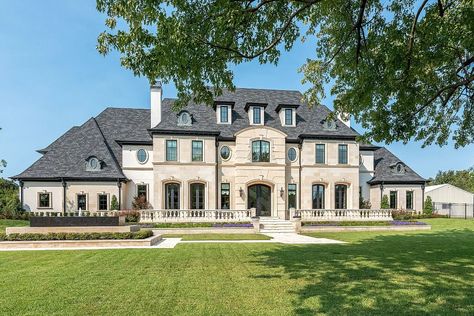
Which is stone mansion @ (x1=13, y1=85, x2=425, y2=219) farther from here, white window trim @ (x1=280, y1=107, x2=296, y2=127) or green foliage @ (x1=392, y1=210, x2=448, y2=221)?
green foliage @ (x1=392, y1=210, x2=448, y2=221)

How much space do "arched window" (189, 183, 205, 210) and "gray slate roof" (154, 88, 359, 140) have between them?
5049mm

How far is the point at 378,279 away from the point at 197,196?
2160 centimetres

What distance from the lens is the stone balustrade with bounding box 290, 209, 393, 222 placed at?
89.9 feet

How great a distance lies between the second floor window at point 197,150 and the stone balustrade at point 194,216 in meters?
4.88

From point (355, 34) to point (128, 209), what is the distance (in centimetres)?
2439

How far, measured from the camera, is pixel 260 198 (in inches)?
1151

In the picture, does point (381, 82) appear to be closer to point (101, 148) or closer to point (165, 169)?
→ point (165, 169)

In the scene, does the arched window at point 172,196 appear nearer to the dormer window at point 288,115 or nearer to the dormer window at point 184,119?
the dormer window at point 184,119

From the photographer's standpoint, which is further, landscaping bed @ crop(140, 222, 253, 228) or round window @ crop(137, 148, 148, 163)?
round window @ crop(137, 148, 148, 163)

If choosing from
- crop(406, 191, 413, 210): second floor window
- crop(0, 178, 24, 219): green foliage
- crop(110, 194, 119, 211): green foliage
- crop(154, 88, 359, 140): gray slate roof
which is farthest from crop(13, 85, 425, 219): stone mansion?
crop(406, 191, 413, 210): second floor window

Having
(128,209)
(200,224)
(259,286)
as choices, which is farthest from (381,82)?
(128,209)

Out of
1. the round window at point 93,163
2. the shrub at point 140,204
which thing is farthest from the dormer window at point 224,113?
the round window at point 93,163

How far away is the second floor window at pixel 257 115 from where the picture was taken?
97.3ft

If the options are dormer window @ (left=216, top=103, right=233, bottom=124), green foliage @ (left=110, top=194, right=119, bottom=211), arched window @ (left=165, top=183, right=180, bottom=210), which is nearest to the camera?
green foliage @ (left=110, top=194, right=119, bottom=211)
